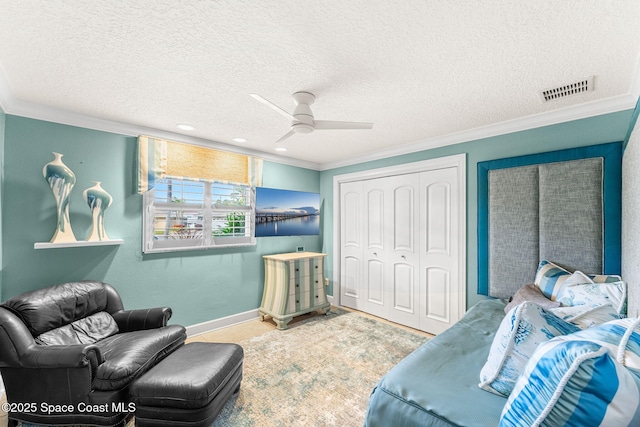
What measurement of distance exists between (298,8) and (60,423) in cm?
278

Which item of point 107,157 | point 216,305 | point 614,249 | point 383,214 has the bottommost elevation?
point 216,305

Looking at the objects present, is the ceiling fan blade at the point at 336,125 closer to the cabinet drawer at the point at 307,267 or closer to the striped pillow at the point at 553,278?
the striped pillow at the point at 553,278

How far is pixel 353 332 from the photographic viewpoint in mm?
3383

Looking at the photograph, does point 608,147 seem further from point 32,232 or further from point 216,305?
point 32,232

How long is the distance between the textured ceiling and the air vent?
2.6 inches

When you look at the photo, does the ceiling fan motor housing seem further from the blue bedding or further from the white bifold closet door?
the white bifold closet door

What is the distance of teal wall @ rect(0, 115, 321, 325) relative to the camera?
2354mm

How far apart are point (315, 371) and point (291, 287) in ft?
4.24

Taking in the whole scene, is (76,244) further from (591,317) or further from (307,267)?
(591,317)

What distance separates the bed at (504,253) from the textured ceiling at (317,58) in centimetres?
54

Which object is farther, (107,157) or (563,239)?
(107,157)

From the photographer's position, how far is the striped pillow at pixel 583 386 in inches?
25.8

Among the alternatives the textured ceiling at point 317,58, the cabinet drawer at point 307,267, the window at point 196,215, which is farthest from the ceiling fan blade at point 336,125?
the cabinet drawer at point 307,267

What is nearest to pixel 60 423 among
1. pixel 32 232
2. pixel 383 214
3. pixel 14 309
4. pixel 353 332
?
pixel 14 309
